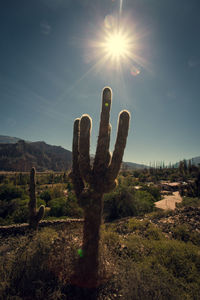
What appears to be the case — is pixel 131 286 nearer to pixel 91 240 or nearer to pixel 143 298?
pixel 143 298

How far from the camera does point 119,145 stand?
4789mm

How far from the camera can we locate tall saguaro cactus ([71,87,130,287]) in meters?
4.32

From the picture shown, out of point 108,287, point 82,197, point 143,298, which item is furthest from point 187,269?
point 82,197

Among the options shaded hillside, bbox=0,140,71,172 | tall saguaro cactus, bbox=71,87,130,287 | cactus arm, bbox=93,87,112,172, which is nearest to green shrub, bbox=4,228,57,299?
tall saguaro cactus, bbox=71,87,130,287

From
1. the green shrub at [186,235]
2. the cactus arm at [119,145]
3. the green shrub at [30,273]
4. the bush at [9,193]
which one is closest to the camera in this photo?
the green shrub at [30,273]

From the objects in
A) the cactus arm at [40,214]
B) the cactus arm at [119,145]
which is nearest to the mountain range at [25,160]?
the cactus arm at [40,214]

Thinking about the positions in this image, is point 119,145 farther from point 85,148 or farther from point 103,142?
point 85,148

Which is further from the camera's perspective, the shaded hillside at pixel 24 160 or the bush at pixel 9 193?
the shaded hillside at pixel 24 160

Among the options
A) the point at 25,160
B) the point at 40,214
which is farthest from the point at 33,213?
the point at 25,160

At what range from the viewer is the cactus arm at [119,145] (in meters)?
4.61

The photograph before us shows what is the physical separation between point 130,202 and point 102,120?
1145 centimetres

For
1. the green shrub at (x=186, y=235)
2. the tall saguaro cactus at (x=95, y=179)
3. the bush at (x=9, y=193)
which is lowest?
the bush at (x=9, y=193)

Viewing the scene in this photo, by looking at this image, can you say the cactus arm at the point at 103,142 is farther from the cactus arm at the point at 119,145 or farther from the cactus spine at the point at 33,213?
the cactus spine at the point at 33,213

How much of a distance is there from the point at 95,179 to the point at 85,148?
1082mm
